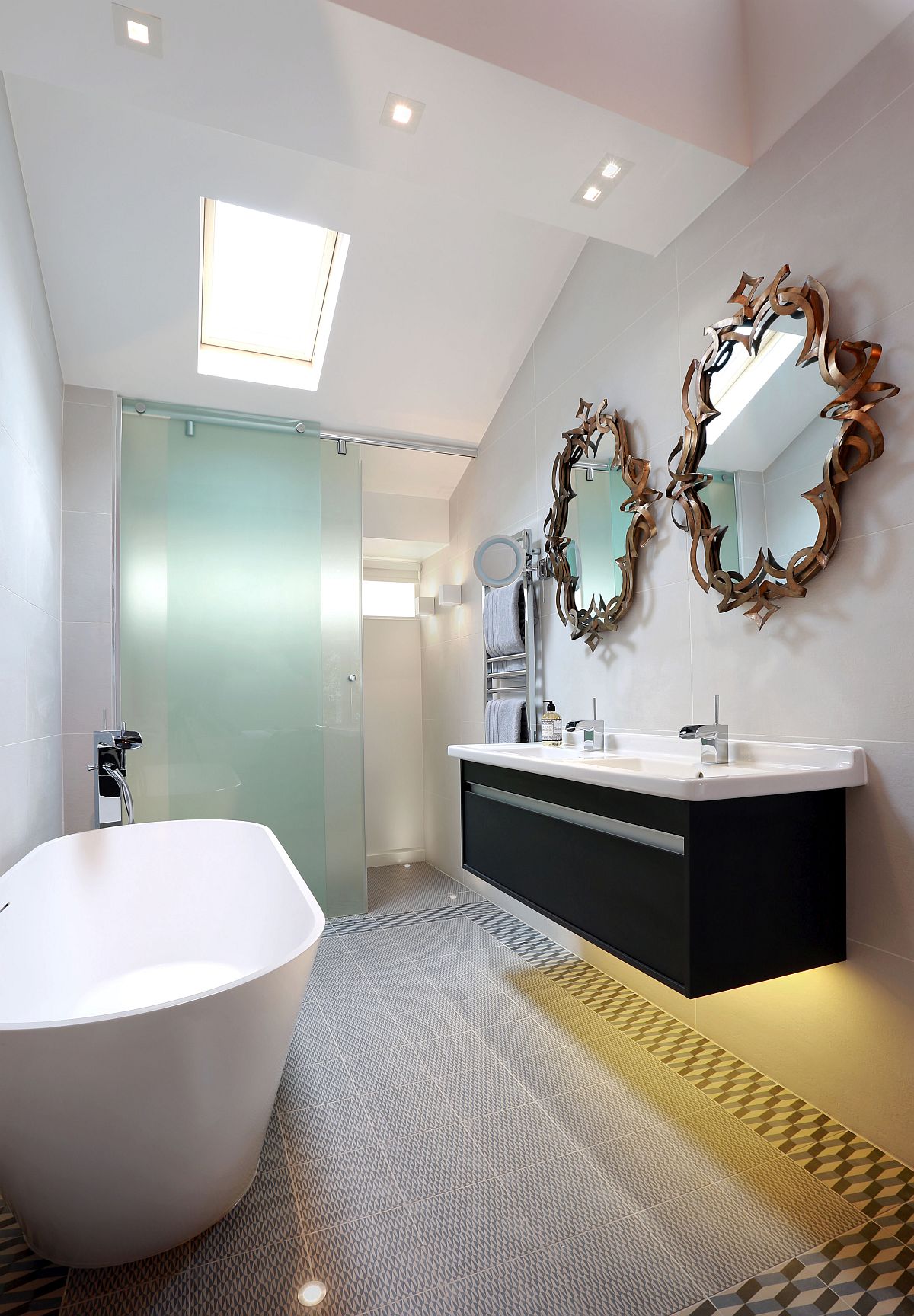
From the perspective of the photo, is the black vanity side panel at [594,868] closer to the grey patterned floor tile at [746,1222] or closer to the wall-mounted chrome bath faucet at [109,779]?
the grey patterned floor tile at [746,1222]

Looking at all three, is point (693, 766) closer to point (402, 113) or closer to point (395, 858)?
point (402, 113)

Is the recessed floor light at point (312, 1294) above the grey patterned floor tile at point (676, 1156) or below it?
above

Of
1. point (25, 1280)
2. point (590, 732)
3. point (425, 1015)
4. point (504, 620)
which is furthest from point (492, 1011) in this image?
point (504, 620)

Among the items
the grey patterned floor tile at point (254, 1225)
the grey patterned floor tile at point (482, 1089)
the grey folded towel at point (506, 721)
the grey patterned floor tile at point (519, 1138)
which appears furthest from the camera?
the grey folded towel at point (506, 721)

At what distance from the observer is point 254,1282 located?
1304mm

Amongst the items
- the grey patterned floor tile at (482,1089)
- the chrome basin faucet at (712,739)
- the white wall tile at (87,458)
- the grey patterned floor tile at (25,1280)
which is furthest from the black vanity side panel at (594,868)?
the white wall tile at (87,458)

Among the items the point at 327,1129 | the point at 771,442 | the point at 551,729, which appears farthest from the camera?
the point at 551,729

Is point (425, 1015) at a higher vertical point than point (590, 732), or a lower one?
lower

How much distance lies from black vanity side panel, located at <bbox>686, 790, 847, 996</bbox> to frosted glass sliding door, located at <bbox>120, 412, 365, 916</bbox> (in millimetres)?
2215

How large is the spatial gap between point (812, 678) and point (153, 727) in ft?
8.66

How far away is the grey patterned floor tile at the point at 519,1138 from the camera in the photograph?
164cm

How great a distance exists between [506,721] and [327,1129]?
6.11 ft

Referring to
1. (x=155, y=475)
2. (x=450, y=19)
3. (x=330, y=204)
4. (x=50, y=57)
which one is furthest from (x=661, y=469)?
(x=155, y=475)

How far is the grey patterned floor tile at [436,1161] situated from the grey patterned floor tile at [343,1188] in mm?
25
